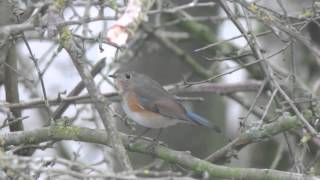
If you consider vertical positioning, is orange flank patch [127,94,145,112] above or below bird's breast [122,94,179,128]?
above

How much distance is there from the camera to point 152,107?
5902mm

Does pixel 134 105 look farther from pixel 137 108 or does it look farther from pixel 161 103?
pixel 161 103

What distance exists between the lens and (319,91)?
6617 millimetres

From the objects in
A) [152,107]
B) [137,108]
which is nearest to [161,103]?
[152,107]

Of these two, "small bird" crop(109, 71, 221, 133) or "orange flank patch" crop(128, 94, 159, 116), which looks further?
"orange flank patch" crop(128, 94, 159, 116)

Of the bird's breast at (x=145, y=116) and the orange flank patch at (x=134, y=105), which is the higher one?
the orange flank patch at (x=134, y=105)

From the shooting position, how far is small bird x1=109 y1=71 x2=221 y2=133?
→ 571 cm

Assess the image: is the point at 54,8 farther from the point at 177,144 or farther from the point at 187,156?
the point at 177,144

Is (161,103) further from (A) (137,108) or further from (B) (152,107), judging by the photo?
(A) (137,108)

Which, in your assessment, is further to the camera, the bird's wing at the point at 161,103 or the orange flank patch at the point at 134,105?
the orange flank patch at the point at 134,105

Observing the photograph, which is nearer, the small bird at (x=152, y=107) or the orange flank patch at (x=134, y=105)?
the small bird at (x=152, y=107)

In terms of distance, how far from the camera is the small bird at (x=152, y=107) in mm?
5711

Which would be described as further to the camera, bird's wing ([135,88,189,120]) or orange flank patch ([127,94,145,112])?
orange flank patch ([127,94,145,112])

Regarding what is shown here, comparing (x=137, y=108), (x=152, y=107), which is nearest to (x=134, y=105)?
(x=137, y=108)
